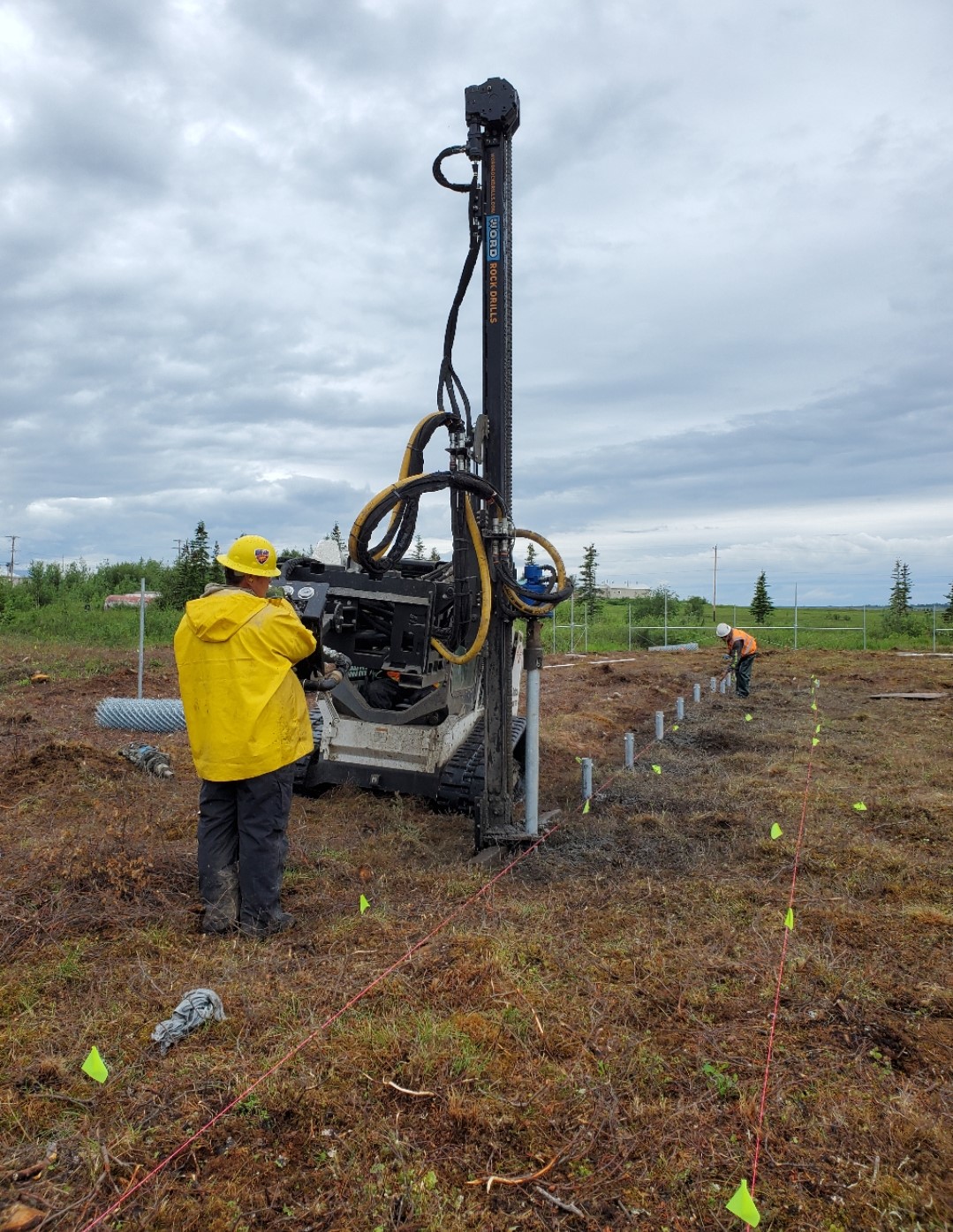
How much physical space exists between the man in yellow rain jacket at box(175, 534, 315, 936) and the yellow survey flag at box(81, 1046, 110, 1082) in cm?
124

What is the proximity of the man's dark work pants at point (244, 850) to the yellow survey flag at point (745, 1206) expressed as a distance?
246 cm

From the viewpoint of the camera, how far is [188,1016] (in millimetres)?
3062

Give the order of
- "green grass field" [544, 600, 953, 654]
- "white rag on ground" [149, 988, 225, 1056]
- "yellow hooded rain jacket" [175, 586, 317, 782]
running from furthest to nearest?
1. "green grass field" [544, 600, 953, 654]
2. "yellow hooded rain jacket" [175, 586, 317, 782]
3. "white rag on ground" [149, 988, 225, 1056]

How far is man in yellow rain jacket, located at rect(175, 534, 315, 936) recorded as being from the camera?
3.97 meters

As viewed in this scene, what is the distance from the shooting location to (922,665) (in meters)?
21.8

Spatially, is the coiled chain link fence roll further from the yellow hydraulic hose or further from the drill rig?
the yellow hydraulic hose

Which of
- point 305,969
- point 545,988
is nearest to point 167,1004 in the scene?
point 305,969

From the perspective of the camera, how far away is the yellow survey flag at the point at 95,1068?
274 centimetres

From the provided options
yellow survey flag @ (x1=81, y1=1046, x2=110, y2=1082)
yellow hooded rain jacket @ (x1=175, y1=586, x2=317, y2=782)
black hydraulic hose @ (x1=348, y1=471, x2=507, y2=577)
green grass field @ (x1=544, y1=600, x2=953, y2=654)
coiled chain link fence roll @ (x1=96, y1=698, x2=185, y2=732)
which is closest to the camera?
yellow survey flag @ (x1=81, y1=1046, x2=110, y2=1082)

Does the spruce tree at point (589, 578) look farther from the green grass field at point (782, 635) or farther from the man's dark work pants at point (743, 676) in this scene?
the man's dark work pants at point (743, 676)

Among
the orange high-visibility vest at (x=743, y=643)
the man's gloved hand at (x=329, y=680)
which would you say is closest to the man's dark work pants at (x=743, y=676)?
the orange high-visibility vest at (x=743, y=643)

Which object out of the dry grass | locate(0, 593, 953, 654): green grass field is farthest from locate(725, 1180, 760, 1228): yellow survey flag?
locate(0, 593, 953, 654): green grass field

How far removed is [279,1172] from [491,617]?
12.0ft

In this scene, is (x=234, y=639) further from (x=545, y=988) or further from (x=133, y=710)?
(x=133, y=710)
